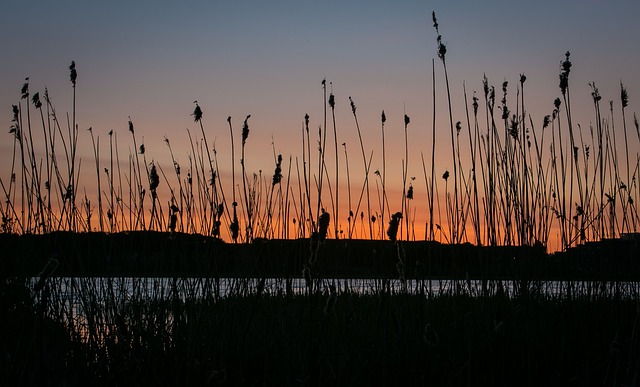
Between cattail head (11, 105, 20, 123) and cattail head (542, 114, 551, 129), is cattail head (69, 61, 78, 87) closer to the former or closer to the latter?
cattail head (11, 105, 20, 123)

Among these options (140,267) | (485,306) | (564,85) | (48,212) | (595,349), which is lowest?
(595,349)

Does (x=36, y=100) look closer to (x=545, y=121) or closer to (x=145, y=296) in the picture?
(x=145, y=296)

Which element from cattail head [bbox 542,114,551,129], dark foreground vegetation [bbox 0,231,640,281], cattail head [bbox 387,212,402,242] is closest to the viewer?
cattail head [bbox 387,212,402,242]

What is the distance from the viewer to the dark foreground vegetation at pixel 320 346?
202 centimetres

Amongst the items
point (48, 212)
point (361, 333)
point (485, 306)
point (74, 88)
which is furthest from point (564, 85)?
point (48, 212)

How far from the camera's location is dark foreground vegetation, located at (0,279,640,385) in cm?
202

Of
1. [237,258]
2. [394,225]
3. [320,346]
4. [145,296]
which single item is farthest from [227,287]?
[394,225]

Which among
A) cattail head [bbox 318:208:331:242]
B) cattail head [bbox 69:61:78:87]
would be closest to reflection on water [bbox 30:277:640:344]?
cattail head [bbox 318:208:331:242]

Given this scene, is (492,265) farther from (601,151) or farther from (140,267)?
(140,267)

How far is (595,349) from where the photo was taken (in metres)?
2.96

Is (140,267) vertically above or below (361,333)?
above

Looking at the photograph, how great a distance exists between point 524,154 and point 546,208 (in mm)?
429

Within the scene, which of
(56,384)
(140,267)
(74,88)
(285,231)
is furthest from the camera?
(285,231)

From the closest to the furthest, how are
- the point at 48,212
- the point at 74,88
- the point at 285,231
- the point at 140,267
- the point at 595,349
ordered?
the point at 74,88 < the point at 595,349 < the point at 48,212 < the point at 140,267 < the point at 285,231
